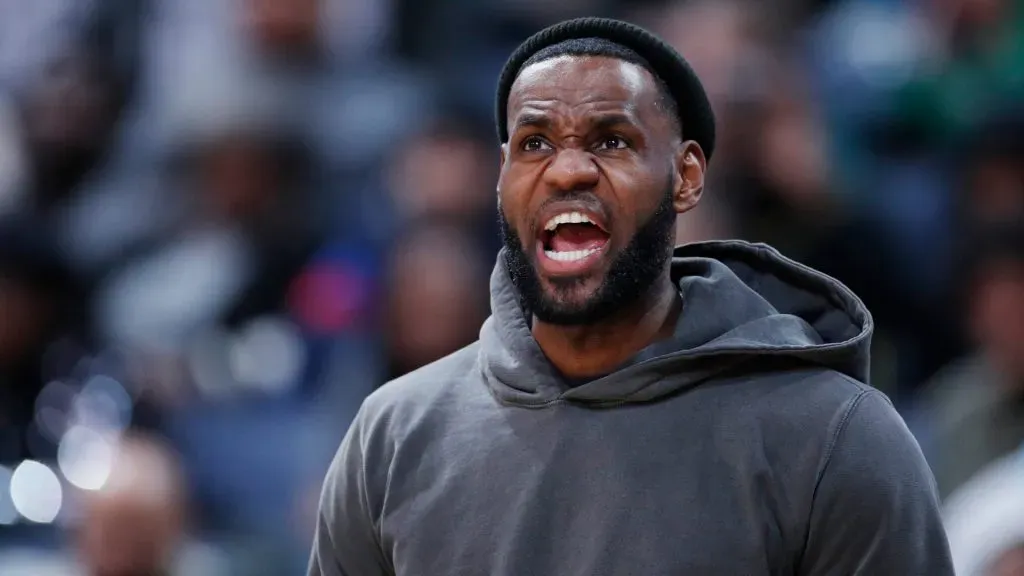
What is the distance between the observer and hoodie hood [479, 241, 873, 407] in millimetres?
2252

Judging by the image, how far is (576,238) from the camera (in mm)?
2307

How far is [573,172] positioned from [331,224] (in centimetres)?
288

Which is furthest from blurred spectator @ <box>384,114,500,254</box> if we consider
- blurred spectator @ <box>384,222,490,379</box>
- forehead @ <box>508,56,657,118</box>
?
forehead @ <box>508,56,657,118</box>

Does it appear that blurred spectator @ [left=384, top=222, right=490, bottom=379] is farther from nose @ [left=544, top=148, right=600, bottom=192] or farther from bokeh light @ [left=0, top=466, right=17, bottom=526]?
nose @ [left=544, top=148, right=600, bottom=192]

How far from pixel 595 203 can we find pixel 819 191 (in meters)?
2.37

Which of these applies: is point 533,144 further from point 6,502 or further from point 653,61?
point 6,502

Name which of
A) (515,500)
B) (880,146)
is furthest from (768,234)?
(515,500)

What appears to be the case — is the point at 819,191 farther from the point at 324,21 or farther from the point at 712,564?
the point at 712,564

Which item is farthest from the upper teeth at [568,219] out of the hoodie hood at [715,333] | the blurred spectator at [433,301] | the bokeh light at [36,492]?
the bokeh light at [36,492]

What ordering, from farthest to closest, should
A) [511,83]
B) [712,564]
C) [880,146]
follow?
[880,146] → [511,83] → [712,564]

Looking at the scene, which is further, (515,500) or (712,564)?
(515,500)

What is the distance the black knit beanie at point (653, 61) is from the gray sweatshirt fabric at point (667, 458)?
0.76 ft

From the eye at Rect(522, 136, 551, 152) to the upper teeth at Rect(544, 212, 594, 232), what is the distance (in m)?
0.12

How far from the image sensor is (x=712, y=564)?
2090 millimetres
